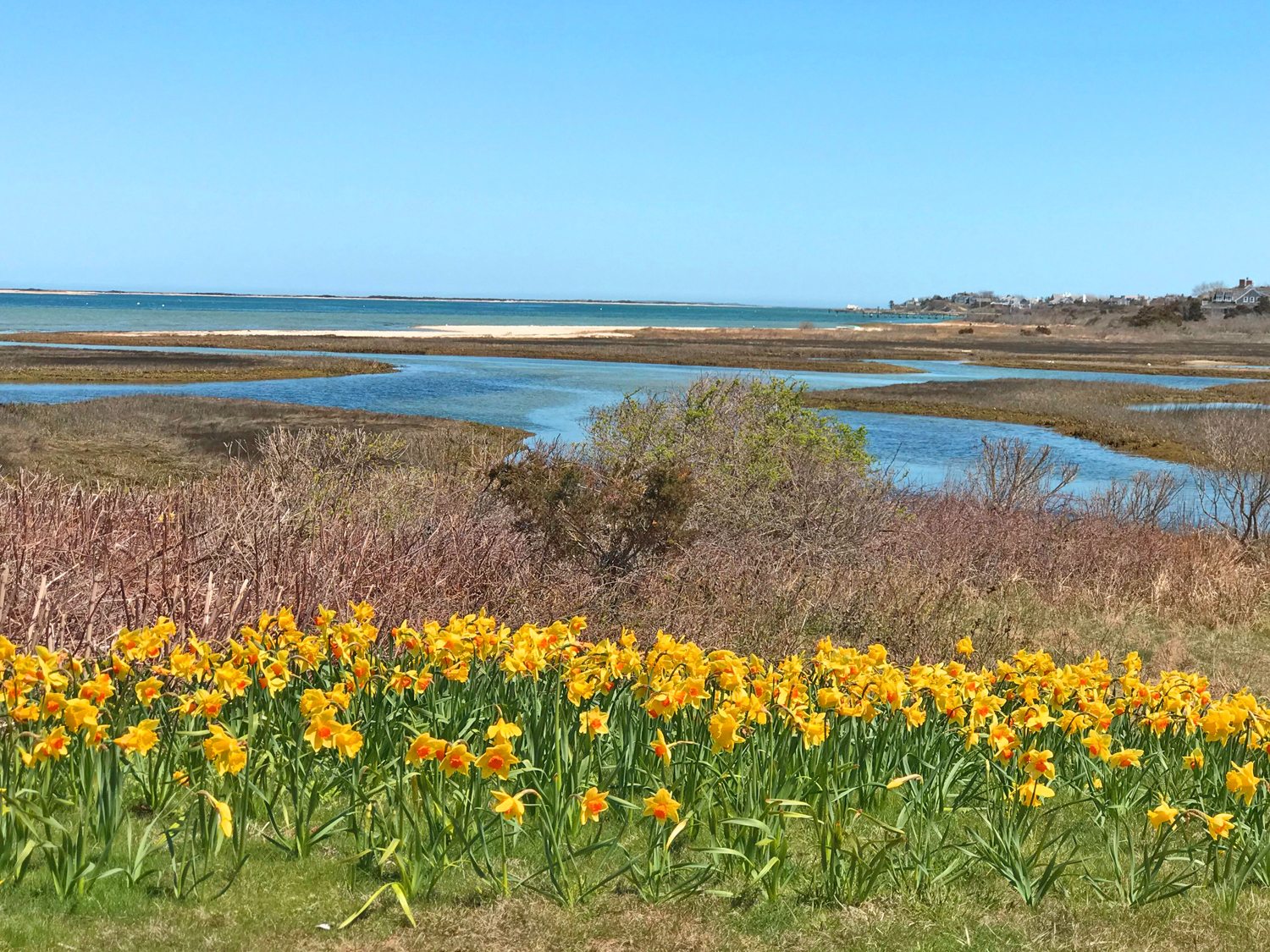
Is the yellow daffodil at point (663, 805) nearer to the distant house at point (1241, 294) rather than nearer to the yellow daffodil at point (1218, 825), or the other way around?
the yellow daffodil at point (1218, 825)

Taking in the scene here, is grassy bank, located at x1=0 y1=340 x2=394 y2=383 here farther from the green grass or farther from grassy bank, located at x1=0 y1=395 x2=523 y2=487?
the green grass

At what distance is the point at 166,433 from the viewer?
30.3 m

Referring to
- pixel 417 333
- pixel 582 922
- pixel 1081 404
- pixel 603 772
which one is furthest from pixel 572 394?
pixel 417 333

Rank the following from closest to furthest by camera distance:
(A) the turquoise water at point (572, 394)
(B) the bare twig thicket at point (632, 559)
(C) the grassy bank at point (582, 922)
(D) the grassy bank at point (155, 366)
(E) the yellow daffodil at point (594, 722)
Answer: (C) the grassy bank at point (582, 922) → (E) the yellow daffodil at point (594, 722) → (B) the bare twig thicket at point (632, 559) → (A) the turquoise water at point (572, 394) → (D) the grassy bank at point (155, 366)

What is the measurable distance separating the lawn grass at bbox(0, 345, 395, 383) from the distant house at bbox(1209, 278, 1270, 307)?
139 metres

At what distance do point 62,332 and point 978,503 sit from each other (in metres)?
81.9

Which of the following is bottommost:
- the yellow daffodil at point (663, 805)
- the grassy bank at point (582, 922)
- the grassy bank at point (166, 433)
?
the grassy bank at point (166, 433)

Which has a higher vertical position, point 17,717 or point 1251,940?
point 17,717

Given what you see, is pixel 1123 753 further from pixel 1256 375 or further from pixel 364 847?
pixel 1256 375

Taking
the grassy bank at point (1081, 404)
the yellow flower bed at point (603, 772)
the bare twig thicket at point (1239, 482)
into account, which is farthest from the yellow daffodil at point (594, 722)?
the grassy bank at point (1081, 404)

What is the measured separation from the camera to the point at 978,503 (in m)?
18.1

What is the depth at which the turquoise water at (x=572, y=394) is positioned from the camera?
1257 inches

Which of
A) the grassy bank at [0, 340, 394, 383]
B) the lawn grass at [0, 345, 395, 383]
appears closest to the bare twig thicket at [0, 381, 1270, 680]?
the lawn grass at [0, 345, 395, 383]

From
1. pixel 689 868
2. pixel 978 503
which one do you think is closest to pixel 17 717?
pixel 689 868
